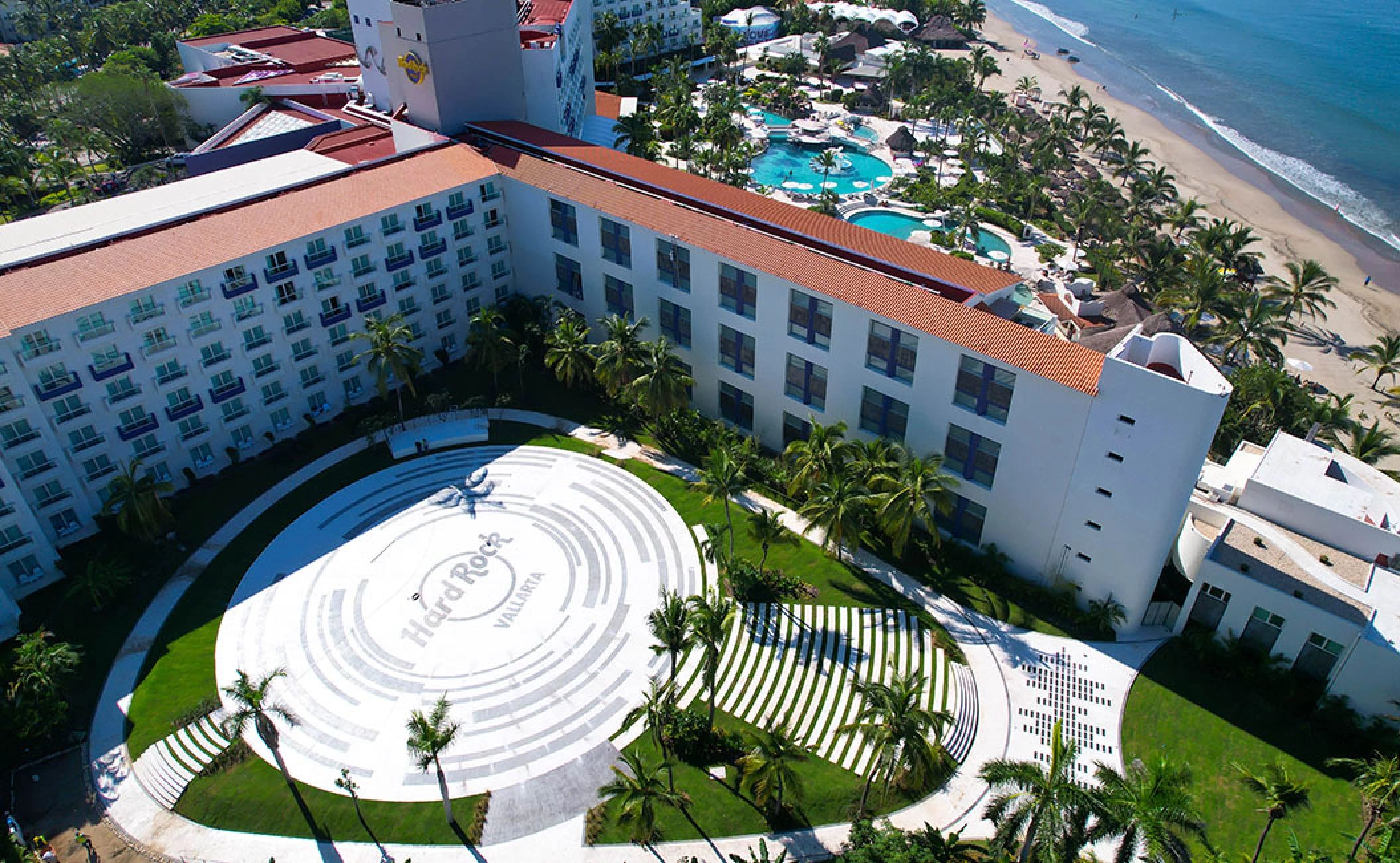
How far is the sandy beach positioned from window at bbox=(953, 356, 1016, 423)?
4470 cm

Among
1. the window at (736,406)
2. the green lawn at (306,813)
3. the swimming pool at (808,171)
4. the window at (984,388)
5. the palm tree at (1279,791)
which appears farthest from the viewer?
the swimming pool at (808,171)

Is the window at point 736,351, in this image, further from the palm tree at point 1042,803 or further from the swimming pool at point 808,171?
the swimming pool at point 808,171

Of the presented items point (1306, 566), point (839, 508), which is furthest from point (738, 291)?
point (1306, 566)

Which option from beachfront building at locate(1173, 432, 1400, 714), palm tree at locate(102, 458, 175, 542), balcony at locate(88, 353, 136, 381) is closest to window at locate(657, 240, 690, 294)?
balcony at locate(88, 353, 136, 381)

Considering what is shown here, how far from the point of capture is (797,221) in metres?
63.1

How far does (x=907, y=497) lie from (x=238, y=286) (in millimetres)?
47056

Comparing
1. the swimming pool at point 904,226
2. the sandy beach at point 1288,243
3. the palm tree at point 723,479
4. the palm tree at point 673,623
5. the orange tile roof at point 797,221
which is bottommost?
the sandy beach at point 1288,243

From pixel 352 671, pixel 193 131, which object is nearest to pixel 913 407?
pixel 352 671

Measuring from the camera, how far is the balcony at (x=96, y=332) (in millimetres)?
51469

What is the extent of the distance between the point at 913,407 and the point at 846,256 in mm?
12631

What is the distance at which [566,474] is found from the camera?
61.4 m

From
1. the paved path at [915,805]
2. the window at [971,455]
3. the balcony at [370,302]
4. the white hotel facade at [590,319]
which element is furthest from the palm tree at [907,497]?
the balcony at [370,302]

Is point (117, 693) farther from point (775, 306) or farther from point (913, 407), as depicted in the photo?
point (913, 407)

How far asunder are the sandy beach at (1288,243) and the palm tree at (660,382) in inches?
2346
